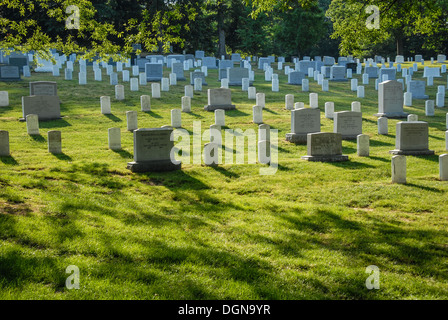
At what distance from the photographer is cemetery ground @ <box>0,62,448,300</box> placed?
625 cm

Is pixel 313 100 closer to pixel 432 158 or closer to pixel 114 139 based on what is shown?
pixel 432 158

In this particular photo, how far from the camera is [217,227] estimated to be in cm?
897

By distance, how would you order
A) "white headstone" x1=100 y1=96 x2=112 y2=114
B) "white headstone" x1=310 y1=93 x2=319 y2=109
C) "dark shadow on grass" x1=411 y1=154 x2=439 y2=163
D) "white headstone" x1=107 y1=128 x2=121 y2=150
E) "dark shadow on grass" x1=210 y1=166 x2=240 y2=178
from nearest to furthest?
"dark shadow on grass" x1=210 y1=166 x2=240 y2=178 → "dark shadow on grass" x1=411 y1=154 x2=439 y2=163 → "white headstone" x1=107 y1=128 x2=121 y2=150 → "white headstone" x1=100 y1=96 x2=112 y2=114 → "white headstone" x1=310 y1=93 x2=319 y2=109

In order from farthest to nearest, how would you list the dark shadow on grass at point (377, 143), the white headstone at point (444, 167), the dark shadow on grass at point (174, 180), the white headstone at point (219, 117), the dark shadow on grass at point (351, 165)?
the white headstone at point (219, 117) < the dark shadow on grass at point (377, 143) < the dark shadow on grass at point (351, 165) < the white headstone at point (444, 167) < the dark shadow on grass at point (174, 180)

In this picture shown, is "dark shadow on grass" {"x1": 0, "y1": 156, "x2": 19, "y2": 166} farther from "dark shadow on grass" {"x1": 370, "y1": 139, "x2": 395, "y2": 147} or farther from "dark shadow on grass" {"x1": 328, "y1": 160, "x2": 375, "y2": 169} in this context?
"dark shadow on grass" {"x1": 370, "y1": 139, "x2": 395, "y2": 147}

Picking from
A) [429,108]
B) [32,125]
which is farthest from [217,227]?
[429,108]

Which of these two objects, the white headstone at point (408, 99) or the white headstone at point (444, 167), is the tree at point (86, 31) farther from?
the white headstone at point (408, 99)

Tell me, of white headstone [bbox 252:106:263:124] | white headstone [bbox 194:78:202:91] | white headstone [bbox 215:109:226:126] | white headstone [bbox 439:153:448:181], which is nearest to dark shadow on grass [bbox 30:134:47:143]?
white headstone [bbox 215:109:226:126]

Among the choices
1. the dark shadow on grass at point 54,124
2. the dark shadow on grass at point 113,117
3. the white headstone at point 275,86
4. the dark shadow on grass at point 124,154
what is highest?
the white headstone at point 275,86

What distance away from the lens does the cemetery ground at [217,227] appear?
20.5ft

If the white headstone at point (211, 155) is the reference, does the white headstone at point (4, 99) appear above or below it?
above

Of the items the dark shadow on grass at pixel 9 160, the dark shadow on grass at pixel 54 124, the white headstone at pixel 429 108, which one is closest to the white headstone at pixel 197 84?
the dark shadow on grass at pixel 54 124

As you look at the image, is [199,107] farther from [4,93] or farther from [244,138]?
[4,93]
